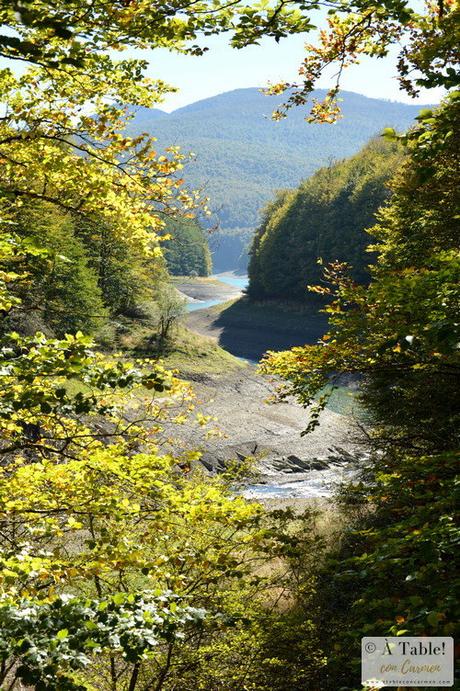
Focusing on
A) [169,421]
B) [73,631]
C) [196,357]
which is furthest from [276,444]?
[73,631]

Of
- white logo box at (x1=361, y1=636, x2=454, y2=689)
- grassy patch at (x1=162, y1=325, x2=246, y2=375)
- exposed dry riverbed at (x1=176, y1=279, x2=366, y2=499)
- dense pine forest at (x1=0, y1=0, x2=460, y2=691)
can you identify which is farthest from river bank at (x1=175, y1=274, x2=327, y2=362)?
white logo box at (x1=361, y1=636, x2=454, y2=689)

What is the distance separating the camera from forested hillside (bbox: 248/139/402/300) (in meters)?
71.4

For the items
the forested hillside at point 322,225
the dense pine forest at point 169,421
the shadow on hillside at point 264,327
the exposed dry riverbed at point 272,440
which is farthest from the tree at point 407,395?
the forested hillside at point 322,225

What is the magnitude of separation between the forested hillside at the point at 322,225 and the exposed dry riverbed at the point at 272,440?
2832 centimetres

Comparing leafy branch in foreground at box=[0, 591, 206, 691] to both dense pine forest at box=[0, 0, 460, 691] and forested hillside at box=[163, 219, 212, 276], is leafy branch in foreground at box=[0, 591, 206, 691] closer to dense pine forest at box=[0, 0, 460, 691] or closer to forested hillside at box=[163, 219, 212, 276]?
dense pine forest at box=[0, 0, 460, 691]

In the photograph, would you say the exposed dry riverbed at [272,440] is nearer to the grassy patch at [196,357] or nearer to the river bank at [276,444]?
the river bank at [276,444]

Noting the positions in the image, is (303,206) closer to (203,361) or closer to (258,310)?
(258,310)

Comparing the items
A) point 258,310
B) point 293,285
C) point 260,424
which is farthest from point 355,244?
point 260,424

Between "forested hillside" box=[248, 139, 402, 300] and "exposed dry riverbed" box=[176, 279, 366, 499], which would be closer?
"exposed dry riverbed" box=[176, 279, 366, 499]

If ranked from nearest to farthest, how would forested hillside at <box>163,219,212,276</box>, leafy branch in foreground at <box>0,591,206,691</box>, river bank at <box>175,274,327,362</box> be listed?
1. leafy branch in foreground at <box>0,591,206,691</box>
2. river bank at <box>175,274,327,362</box>
3. forested hillside at <box>163,219,212,276</box>

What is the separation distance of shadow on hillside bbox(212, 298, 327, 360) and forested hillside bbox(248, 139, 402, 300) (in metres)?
3.28

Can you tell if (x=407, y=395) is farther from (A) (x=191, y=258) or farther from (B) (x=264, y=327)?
(A) (x=191, y=258)

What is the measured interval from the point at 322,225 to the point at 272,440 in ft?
164

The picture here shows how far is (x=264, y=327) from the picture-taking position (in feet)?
259
